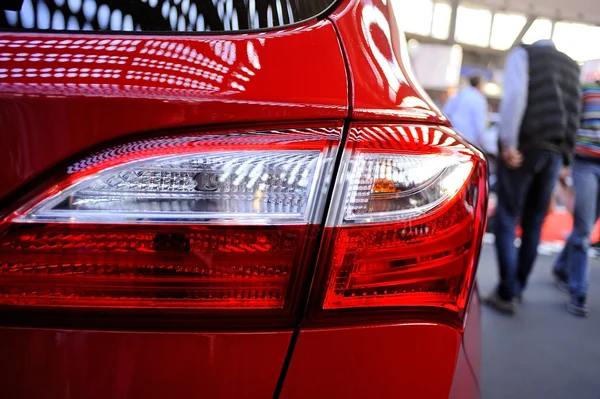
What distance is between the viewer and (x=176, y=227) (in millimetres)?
629

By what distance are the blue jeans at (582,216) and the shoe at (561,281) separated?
0.45 metres

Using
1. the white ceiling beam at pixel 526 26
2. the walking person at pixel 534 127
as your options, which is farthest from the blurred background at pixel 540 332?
the white ceiling beam at pixel 526 26

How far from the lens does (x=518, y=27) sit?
1912 centimetres

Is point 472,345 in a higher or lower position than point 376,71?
lower

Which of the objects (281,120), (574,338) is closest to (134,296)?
(281,120)

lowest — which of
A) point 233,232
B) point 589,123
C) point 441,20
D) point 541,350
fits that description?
point 541,350

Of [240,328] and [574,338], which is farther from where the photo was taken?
[574,338]

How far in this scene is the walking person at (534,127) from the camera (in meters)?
2.94

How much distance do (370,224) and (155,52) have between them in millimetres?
388

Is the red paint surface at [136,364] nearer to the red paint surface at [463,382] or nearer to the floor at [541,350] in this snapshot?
the red paint surface at [463,382]

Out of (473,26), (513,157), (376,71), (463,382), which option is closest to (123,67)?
(376,71)

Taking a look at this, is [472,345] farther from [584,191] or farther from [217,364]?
[584,191]

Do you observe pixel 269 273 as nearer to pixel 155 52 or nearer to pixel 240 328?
pixel 240 328

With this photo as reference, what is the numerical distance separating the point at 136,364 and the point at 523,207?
318 cm
